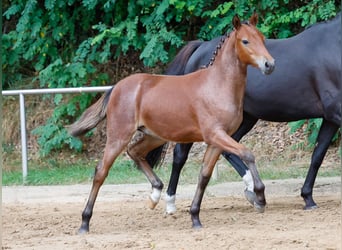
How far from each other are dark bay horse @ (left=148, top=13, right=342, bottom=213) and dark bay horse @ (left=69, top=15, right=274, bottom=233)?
3.12 ft

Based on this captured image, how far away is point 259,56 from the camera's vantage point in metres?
6.04

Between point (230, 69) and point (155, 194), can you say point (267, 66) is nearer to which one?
point (230, 69)

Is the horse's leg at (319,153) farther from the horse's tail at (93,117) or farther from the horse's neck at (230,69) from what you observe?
the horse's tail at (93,117)

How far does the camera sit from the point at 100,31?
11984 mm

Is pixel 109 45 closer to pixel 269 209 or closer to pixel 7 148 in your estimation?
pixel 7 148

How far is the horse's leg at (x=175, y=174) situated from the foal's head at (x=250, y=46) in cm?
164

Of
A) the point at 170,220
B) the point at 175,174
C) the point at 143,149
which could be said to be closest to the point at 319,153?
the point at 175,174

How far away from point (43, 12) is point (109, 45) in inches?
57.4

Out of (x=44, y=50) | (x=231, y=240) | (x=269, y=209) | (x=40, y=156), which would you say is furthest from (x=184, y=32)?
(x=231, y=240)

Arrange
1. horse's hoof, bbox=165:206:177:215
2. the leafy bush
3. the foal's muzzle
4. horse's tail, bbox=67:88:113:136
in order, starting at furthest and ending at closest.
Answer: the leafy bush → horse's hoof, bbox=165:206:177:215 → horse's tail, bbox=67:88:113:136 → the foal's muzzle

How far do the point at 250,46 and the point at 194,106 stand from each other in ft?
2.36

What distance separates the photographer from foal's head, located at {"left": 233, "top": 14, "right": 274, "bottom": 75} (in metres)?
6.01

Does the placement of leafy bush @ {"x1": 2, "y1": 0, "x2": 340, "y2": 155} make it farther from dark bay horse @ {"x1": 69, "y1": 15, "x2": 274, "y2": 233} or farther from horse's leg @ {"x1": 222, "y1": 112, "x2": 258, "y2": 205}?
dark bay horse @ {"x1": 69, "y1": 15, "x2": 274, "y2": 233}

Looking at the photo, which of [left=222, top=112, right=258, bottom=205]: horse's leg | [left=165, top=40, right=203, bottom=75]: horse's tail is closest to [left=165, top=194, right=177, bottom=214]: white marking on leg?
[left=222, top=112, right=258, bottom=205]: horse's leg
